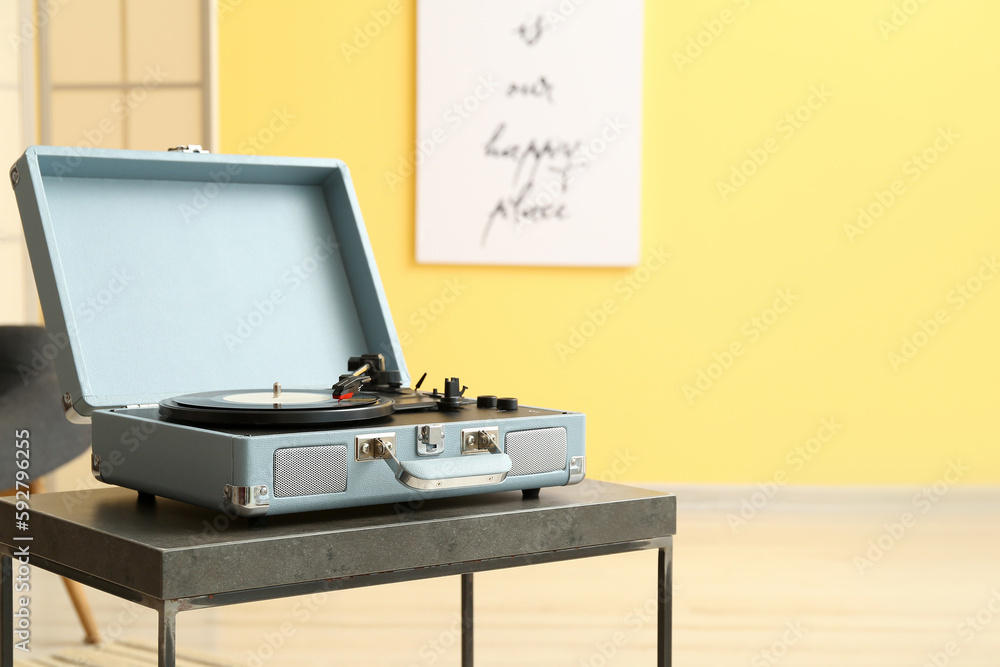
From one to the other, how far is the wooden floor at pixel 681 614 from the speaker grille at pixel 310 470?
135 cm

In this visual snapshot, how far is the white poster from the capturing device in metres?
3.61

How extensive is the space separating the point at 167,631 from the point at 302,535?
0.14m

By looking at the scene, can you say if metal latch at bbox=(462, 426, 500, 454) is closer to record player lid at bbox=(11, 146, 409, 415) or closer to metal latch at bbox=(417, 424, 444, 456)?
metal latch at bbox=(417, 424, 444, 456)

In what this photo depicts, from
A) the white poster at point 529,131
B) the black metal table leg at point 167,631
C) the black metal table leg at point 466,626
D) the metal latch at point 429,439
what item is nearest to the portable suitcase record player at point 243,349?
the metal latch at point 429,439

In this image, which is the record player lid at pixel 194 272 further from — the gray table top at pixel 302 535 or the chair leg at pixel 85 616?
the chair leg at pixel 85 616

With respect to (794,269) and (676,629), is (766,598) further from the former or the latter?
(794,269)

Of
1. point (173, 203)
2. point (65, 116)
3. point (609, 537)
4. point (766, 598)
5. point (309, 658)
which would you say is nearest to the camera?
point (609, 537)

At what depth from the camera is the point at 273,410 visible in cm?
108

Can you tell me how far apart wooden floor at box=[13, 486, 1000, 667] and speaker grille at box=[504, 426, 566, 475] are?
→ 1.22 m

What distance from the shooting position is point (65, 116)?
354 centimetres

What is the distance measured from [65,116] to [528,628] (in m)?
2.26

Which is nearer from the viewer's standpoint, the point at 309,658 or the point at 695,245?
the point at 309,658

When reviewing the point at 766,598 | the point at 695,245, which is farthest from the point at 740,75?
the point at 766,598

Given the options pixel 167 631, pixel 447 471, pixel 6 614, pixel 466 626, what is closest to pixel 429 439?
pixel 447 471
